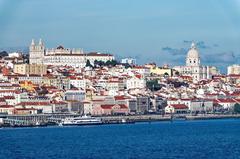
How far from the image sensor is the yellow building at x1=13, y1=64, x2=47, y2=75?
204 feet

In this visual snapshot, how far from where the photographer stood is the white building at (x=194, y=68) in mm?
74625

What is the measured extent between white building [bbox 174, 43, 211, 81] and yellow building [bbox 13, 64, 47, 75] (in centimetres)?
1401

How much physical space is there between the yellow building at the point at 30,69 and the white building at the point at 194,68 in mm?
14010

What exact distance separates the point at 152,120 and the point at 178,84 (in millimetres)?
14562

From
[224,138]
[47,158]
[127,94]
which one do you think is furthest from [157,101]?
[47,158]

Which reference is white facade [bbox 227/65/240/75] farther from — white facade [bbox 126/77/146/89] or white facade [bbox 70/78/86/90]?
white facade [bbox 70/78/86/90]

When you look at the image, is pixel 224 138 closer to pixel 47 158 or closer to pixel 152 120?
pixel 47 158

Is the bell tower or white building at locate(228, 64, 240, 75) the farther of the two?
white building at locate(228, 64, 240, 75)

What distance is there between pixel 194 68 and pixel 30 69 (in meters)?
16.4

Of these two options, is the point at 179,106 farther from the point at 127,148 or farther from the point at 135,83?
the point at 127,148

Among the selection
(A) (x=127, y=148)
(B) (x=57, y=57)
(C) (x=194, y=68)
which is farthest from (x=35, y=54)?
(A) (x=127, y=148)

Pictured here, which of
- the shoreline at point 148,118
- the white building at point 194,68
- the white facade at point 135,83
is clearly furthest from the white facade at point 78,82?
the white building at point 194,68

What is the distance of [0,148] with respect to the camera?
990 inches

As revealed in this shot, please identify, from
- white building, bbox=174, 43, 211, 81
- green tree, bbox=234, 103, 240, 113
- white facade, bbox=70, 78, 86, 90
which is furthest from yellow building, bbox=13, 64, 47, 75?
white building, bbox=174, 43, 211, 81
